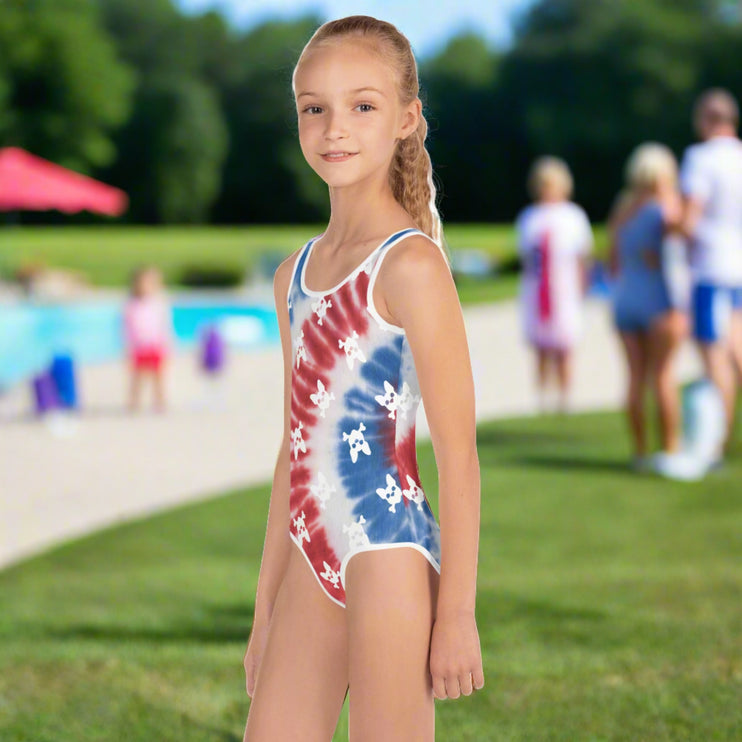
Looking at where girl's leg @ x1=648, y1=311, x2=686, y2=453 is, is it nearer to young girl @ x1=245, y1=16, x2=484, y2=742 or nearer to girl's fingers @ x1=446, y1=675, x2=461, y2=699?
young girl @ x1=245, y1=16, x2=484, y2=742

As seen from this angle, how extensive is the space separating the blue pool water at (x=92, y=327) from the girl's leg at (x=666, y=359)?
11998 mm

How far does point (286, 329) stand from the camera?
234 centimetres

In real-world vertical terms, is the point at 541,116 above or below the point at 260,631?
above

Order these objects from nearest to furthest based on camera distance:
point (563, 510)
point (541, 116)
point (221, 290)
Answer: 1. point (563, 510)
2. point (221, 290)
3. point (541, 116)

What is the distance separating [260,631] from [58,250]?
134ft

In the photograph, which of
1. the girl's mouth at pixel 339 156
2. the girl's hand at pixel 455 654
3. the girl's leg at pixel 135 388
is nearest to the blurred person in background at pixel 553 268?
the girl's leg at pixel 135 388

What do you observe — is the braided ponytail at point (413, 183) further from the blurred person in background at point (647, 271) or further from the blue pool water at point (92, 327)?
the blue pool water at point (92, 327)

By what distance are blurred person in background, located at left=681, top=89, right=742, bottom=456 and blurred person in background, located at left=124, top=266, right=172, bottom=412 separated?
523 cm

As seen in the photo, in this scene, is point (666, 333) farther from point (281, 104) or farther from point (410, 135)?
point (281, 104)

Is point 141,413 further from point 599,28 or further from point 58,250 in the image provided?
point 599,28

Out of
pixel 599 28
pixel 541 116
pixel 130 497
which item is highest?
pixel 599 28

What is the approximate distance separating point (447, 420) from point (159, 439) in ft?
26.9

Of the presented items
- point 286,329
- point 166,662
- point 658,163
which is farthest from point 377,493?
point 658,163

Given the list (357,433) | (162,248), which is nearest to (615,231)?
(357,433)
